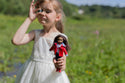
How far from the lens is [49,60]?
1920mm

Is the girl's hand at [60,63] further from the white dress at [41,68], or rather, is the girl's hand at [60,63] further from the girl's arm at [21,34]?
the girl's arm at [21,34]

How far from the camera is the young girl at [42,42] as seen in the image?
188 centimetres

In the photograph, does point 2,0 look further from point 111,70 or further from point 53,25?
point 53,25

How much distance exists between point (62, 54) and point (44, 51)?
1.06 feet

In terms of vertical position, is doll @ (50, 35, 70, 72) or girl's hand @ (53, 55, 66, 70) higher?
doll @ (50, 35, 70, 72)

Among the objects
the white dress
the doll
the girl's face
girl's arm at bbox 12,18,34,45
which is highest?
the girl's face

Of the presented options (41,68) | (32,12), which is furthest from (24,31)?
(41,68)

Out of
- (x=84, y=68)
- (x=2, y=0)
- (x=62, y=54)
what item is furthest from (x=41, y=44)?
(x=2, y=0)

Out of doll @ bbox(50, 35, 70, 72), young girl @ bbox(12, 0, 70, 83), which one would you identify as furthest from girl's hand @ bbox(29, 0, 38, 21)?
doll @ bbox(50, 35, 70, 72)

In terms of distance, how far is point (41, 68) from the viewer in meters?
1.89

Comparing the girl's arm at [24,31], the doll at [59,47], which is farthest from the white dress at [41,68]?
the doll at [59,47]

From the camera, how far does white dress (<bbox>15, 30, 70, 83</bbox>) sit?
6.19ft

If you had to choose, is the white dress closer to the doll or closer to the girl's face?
the girl's face

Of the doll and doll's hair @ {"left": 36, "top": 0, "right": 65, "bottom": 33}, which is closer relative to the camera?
the doll
